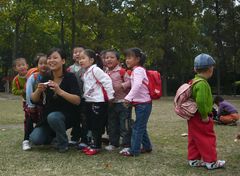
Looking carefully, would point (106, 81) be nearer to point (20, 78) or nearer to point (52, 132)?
point (52, 132)

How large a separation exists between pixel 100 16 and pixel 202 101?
29.8m

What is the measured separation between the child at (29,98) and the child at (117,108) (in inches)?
43.4

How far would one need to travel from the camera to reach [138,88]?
646 centimetres

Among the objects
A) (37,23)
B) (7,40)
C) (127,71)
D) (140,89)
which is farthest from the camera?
(7,40)

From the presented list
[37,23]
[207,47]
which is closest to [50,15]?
[37,23]

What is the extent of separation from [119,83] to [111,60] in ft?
1.31

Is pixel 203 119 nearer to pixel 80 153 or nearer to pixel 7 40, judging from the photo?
pixel 80 153

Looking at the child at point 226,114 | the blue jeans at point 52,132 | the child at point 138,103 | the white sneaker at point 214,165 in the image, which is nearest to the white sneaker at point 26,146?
the blue jeans at point 52,132

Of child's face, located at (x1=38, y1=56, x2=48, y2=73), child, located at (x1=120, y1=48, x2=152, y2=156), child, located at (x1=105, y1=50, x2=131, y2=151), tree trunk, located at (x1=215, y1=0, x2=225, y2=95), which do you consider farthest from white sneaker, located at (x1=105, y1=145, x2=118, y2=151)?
tree trunk, located at (x1=215, y1=0, x2=225, y2=95)

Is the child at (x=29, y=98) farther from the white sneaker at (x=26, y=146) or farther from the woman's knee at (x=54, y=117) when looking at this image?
the woman's knee at (x=54, y=117)

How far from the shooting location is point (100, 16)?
34656mm

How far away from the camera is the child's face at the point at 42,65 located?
23.8 feet

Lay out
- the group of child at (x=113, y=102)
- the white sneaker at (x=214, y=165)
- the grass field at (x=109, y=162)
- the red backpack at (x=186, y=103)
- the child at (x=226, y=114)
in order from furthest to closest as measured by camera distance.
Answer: the child at (x=226, y=114)
the group of child at (x=113, y=102)
the red backpack at (x=186, y=103)
the white sneaker at (x=214, y=165)
the grass field at (x=109, y=162)

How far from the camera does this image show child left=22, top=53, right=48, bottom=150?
7215 mm
